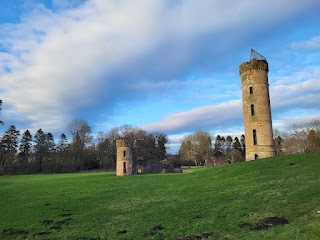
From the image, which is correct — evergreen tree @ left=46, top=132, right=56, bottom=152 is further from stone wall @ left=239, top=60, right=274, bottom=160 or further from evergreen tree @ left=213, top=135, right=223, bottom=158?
stone wall @ left=239, top=60, right=274, bottom=160

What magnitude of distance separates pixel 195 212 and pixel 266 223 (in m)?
4.20

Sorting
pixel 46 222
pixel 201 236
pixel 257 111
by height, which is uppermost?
pixel 257 111

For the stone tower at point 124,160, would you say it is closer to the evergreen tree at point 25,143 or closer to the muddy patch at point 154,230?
the muddy patch at point 154,230

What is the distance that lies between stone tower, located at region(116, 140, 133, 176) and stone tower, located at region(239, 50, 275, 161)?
21627mm

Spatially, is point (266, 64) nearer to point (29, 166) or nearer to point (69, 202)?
point (69, 202)

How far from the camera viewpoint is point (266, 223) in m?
10.8

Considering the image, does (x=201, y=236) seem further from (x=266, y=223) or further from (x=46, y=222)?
(x=46, y=222)

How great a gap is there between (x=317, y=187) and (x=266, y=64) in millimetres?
25101

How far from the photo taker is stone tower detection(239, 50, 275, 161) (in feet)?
113

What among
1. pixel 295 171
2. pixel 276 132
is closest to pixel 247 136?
pixel 295 171

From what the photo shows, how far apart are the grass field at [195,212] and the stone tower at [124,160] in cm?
2611

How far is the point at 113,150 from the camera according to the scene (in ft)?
306

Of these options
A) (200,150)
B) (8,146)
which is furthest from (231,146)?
(8,146)

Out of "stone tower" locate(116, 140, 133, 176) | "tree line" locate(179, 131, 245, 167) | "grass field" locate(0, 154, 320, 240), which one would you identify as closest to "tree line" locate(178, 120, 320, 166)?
"tree line" locate(179, 131, 245, 167)
